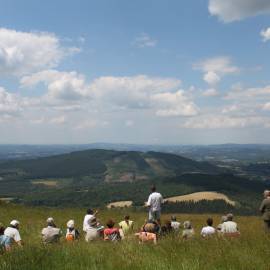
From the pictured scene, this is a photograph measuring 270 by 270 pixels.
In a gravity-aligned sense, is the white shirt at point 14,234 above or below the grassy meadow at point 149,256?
below

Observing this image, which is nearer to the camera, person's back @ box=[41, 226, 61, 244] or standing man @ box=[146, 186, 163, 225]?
person's back @ box=[41, 226, 61, 244]

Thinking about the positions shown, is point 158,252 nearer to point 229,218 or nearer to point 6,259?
point 6,259

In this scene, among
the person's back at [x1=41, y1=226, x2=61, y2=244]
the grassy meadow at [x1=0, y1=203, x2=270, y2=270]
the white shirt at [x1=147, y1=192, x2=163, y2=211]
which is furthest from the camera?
the white shirt at [x1=147, y1=192, x2=163, y2=211]

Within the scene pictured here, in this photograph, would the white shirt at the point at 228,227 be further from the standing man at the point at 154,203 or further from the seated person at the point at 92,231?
the seated person at the point at 92,231

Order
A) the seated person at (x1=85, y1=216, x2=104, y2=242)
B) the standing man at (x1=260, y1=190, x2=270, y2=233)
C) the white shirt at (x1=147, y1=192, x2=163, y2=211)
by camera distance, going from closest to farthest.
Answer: the seated person at (x1=85, y1=216, x2=104, y2=242) → the standing man at (x1=260, y1=190, x2=270, y2=233) → the white shirt at (x1=147, y1=192, x2=163, y2=211)

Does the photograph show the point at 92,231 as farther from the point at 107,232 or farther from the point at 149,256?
the point at 149,256

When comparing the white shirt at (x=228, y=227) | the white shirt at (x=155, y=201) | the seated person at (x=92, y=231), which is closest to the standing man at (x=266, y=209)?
the white shirt at (x=228, y=227)

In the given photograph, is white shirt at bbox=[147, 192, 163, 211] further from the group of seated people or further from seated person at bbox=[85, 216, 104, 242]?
seated person at bbox=[85, 216, 104, 242]

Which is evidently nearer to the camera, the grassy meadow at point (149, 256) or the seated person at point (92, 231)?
the grassy meadow at point (149, 256)

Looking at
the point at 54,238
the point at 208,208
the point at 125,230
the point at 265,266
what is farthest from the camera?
the point at 208,208

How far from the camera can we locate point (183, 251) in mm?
9477

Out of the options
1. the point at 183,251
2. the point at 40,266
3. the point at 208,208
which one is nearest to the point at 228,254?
the point at 183,251

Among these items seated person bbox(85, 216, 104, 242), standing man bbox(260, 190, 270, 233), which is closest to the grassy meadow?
seated person bbox(85, 216, 104, 242)

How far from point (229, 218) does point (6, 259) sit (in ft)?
35.2
